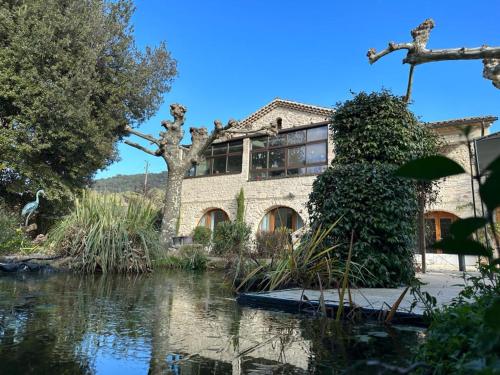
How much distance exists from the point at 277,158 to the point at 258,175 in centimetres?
116

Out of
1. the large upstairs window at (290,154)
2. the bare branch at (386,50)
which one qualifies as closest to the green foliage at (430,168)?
the bare branch at (386,50)

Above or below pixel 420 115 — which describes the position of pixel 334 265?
below

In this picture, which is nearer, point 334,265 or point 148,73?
point 334,265

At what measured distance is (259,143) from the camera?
56.1 feet

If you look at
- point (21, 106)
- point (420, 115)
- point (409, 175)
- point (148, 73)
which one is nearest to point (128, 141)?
point (148, 73)

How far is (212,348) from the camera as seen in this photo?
197 cm

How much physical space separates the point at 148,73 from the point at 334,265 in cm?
981

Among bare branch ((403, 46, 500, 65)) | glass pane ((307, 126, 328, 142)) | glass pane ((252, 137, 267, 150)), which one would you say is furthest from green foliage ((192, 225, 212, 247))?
bare branch ((403, 46, 500, 65))

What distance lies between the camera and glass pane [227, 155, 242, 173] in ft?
57.3

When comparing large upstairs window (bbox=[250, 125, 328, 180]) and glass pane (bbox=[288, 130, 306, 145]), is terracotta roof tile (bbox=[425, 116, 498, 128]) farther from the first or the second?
glass pane (bbox=[288, 130, 306, 145])

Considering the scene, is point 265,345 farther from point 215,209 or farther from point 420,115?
point 215,209

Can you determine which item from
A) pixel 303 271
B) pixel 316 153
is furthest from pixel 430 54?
pixel 316 153

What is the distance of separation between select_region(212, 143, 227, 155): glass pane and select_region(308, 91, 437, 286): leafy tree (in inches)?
516

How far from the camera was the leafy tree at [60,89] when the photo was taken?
358 inches
